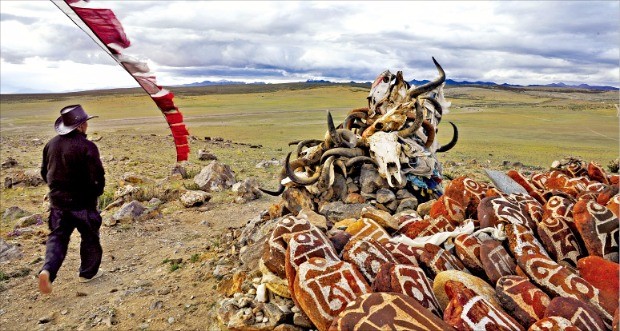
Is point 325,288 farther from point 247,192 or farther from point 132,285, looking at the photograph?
point 247,192

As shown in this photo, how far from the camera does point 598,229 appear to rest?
3.83m

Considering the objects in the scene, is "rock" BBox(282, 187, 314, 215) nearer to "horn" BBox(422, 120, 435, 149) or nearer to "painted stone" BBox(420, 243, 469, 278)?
"horn" BBox(422, 120, 435, 149)

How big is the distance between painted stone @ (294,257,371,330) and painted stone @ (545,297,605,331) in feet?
4.15

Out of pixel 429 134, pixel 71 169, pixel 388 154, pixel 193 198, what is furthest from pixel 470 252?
pixel 193 198

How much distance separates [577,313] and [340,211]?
3465mm

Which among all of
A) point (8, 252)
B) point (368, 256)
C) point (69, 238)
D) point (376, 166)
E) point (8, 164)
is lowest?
point (8, 164)

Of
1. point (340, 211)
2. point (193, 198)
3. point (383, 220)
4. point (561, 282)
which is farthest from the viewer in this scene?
point (193, 198)

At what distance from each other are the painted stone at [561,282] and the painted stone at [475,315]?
1.70ft

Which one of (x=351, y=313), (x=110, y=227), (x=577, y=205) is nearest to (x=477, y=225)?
(x=577, y=205)

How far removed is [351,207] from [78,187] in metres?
3.48

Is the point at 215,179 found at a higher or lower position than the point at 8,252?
higher

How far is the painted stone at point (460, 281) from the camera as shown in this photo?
11.1 ft

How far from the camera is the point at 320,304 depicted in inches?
133

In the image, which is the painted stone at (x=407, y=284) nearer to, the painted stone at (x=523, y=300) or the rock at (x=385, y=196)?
the painted stone at (x=523, y=300)
